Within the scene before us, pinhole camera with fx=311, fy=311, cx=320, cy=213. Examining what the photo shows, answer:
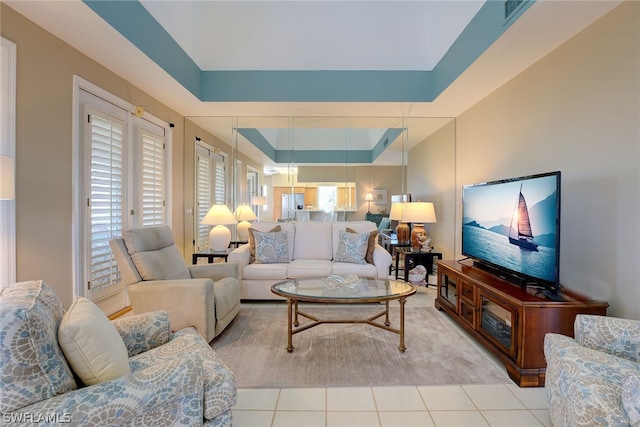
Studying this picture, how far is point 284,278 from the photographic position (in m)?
3.68

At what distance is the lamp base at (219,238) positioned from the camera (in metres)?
4.07

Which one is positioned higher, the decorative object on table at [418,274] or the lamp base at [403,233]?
the lamp base at [403,233]

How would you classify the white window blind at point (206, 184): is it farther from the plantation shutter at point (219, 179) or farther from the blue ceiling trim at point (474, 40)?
the blue ceiling trim at point (474, 40)

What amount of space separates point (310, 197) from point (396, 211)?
4.69ft

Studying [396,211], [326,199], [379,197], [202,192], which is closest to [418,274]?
[396,211]

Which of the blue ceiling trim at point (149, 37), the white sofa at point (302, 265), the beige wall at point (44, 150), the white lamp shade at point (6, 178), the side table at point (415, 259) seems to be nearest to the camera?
the white lamp shade at point (6, 178)

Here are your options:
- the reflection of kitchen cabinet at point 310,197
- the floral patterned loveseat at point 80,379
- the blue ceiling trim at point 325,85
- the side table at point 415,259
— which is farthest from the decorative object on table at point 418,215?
the floral patterned loveseat at point 80,379

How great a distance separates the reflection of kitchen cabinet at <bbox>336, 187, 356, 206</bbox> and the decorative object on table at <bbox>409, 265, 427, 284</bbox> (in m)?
1.53

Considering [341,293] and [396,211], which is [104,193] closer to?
[341,293]

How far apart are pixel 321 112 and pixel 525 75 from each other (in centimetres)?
252

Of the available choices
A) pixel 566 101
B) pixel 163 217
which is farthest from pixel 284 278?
pixel 566 101

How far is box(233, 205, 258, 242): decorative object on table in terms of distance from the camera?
16.0 feet

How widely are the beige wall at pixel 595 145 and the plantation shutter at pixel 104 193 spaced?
13.7ft

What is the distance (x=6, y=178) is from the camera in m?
1.67
